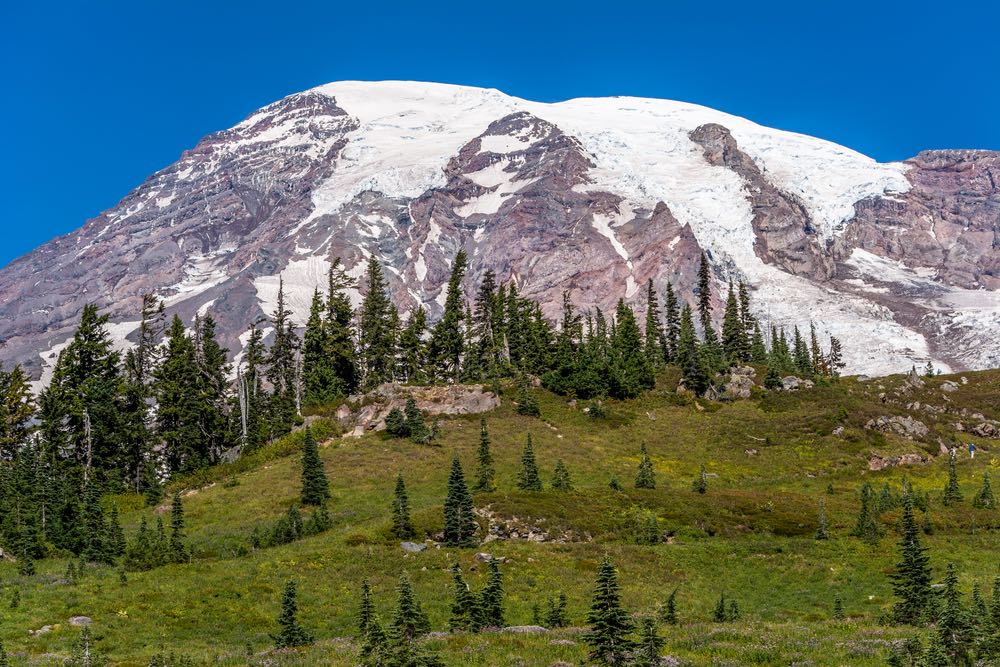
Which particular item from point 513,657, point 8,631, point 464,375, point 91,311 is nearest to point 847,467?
point 464,375

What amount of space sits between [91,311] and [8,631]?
51.7 m

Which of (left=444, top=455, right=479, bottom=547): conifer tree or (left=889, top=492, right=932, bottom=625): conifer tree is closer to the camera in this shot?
(left=889, top=492, right=932, bottom=625): conifer tree

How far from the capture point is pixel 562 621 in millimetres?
29109

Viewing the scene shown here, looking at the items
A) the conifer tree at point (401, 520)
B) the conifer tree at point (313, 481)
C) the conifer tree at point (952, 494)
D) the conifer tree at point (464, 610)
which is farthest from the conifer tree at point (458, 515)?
the conifer tree at point (952, 494)

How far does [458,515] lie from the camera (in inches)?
1682

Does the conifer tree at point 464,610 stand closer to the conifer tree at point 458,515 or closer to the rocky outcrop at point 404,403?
the conifer tree at point 458,515

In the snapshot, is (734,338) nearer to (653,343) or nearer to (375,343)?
(653,343)

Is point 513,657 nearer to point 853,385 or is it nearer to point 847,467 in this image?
point 847,467

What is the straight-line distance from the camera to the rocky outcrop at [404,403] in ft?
253

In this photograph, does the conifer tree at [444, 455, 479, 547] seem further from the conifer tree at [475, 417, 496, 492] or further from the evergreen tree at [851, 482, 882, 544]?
the evergreen tree at [851, 482, 882, 544]

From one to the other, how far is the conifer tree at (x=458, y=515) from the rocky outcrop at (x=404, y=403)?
33.8 meters

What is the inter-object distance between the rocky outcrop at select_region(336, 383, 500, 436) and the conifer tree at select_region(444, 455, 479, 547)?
111ft

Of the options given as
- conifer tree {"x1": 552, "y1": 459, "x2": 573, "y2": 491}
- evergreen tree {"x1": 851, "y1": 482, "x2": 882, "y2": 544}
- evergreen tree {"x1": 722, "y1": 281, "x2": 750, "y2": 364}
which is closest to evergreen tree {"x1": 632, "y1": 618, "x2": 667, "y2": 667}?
evergreen tree {"x1": 851, "y1": 482, "x2": 882, "y2": 544}

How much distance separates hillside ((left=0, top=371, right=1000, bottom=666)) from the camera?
2616 cm
